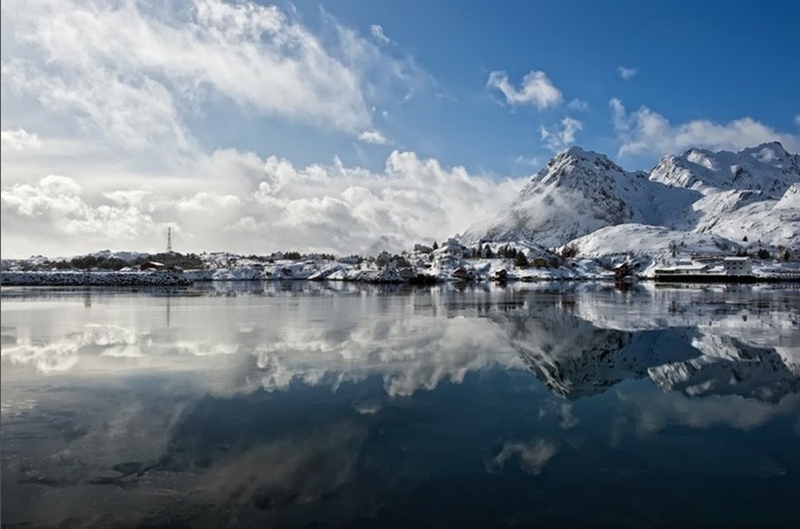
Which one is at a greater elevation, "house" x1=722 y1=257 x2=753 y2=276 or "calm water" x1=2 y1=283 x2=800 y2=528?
"house" x1=722 y1=257 x2=753 y2=276

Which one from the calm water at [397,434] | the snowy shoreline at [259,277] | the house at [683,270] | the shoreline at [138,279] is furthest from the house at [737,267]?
the calm water at [397,434]

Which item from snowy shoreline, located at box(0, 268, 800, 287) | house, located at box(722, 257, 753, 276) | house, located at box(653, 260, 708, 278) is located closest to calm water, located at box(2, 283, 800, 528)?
snowy shoreline, located at box(0, 268, 800, 287)

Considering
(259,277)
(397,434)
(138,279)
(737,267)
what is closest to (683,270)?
(737,267)

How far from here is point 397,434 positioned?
39.5ft

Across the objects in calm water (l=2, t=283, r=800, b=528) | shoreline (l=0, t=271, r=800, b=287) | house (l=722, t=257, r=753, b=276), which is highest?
house (l=722, t=257, r=753, b=276)

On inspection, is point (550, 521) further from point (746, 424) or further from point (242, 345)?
point (242, 345)

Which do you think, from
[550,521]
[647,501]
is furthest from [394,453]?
[647,501]

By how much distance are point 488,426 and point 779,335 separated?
70.9 ft

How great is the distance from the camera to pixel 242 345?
23.0 metres

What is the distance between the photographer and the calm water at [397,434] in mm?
8562

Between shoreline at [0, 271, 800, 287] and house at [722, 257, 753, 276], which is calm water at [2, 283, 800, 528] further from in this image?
house at [722, 257, 753, 276]

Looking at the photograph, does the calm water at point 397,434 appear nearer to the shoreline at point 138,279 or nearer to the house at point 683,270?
the shoreline at point 138,279

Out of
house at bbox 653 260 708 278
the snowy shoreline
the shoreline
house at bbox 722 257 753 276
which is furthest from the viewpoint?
house at bbox 653 260 708 278

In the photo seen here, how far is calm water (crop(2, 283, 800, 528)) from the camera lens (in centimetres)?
856
